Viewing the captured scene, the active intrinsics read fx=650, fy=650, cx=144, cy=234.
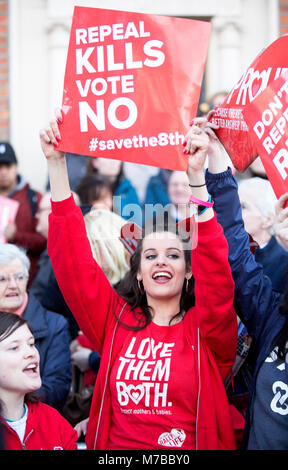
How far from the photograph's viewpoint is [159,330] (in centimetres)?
273

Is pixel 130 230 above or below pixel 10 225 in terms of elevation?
above

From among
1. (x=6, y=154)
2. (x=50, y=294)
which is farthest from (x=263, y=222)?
(x=6, y=154)

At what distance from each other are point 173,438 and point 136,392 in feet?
0.74

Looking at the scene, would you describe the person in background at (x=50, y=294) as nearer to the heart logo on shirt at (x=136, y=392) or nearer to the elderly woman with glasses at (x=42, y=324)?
the elderly woman with glasses at (x=42, y=324)

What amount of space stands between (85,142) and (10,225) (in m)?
1.77

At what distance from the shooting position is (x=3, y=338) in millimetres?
2707

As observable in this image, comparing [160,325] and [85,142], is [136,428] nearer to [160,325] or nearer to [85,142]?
[160,325]

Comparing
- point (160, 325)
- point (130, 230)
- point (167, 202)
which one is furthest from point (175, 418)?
point (167, 202)

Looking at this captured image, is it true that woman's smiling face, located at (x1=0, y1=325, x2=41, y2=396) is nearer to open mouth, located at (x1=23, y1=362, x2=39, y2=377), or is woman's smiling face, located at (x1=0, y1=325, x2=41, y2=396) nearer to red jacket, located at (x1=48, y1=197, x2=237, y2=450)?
open mouth, located at (x1=23, y1=362, x2=39, y2=377)

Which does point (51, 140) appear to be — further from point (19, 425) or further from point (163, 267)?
point (19, 425)

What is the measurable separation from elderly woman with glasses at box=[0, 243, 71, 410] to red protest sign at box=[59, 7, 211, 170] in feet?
3.21

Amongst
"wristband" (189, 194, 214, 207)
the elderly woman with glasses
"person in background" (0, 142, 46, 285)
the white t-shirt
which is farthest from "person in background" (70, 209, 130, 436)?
"wristband" (189, 194, 214, 207)
